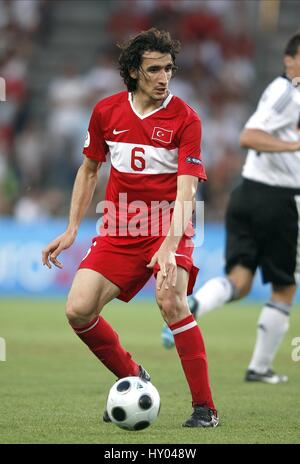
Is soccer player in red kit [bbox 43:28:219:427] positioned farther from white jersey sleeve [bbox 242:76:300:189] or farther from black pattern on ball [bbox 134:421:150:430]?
white jersey sleeve [bbox 242:76:300:189]

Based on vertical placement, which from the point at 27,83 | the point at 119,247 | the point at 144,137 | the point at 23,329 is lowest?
the point at 23,329

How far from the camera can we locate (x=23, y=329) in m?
10.7

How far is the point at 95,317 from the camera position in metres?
5.76

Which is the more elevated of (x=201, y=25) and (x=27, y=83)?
(x=201, y=25)

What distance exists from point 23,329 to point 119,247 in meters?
5.11

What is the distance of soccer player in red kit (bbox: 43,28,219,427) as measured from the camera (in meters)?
5.61

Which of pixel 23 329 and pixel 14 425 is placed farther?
pixel 23 329

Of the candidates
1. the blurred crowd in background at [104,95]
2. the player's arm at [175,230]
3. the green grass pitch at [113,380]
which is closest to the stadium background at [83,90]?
the blurred crowd in background at [104,95]

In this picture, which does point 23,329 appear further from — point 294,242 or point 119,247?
point 119,247

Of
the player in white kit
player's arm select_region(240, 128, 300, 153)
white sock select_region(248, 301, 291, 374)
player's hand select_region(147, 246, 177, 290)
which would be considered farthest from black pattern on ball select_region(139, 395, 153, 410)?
player's arm select_region(240, 128, 300, 153)

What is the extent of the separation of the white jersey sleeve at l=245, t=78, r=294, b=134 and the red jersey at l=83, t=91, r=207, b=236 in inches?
75.9

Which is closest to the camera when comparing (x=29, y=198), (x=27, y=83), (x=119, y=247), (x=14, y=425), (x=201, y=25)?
(x=14, y=425)
